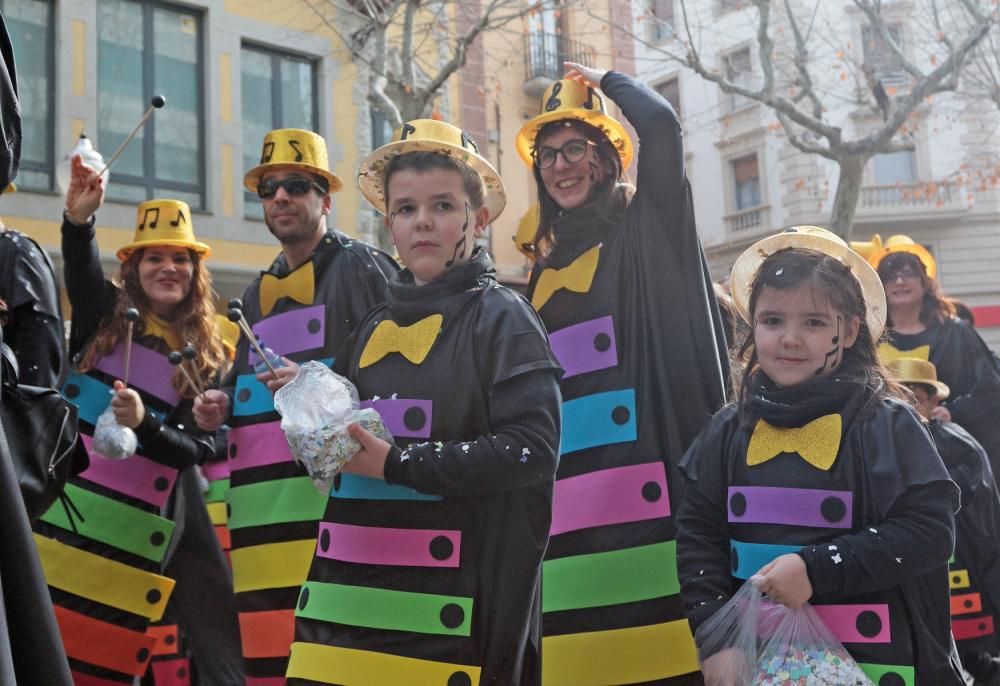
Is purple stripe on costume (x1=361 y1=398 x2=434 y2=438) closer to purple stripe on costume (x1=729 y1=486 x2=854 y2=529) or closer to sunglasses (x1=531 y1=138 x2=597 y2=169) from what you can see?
purple stripe on costume (x1=729 y1=486 x2=854 y2=529)

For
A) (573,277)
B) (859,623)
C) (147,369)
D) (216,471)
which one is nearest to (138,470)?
(147,369)

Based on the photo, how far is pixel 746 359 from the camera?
3297 millimetres

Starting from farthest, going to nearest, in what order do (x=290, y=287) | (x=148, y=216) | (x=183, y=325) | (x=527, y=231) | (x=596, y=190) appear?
(x=148, y=216) → (x=183, y=325) → (x=527, y=231) → (x=290, y=287) → (x=596, y=190)

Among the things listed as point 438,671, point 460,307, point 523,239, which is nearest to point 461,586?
point 438,671

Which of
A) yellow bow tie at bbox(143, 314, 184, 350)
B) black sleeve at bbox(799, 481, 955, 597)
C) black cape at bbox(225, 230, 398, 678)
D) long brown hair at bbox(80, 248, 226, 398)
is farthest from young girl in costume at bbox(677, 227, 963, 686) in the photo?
yellow bow tie at bbox(143, 314, 184, 350)

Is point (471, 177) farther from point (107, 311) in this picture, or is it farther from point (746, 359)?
point (107, 311)

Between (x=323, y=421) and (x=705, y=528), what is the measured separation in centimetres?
99

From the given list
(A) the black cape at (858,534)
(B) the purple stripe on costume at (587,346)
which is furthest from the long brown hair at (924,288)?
(A) the black cape at (858,534)

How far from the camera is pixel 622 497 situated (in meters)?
3.54

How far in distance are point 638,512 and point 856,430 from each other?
872 mm

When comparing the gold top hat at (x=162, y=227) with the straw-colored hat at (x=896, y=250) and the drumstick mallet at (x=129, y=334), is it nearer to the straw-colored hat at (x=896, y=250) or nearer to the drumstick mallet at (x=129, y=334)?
the drumstick mallet at (x=129, y=334)

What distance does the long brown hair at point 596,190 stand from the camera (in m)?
3.86

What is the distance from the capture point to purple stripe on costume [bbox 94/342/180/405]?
493 cm

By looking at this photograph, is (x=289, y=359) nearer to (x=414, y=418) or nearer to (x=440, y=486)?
(x=414, y=418)
